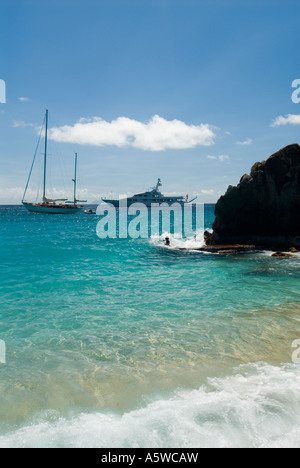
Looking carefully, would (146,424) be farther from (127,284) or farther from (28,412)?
(127,284)

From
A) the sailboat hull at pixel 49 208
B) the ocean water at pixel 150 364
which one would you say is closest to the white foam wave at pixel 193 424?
the ocean water at pixel 150 364

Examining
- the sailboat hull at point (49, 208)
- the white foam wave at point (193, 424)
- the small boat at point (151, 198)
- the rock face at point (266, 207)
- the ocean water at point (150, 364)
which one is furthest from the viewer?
the small boat at point (151, 198)

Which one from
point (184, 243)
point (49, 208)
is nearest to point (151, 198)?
point (49, 208)

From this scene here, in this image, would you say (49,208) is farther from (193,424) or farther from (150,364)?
(193,424)

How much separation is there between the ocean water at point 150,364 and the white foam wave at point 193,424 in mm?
20

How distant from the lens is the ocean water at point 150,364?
16.6ft

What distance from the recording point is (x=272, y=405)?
219 inches

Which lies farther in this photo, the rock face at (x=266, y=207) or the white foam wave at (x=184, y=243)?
the white foam wave at (x=184, y=243)

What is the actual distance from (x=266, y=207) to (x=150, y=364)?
25169 millimetres

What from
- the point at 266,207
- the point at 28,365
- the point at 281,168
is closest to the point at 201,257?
the point at 266,207

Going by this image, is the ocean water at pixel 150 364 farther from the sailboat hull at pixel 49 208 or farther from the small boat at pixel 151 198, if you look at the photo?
the small boat at pixel 151 198

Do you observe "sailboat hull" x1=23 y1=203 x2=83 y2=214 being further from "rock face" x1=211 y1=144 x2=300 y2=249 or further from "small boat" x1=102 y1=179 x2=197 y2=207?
"rock face" x1=211 y1=144 x2=300 y2=249

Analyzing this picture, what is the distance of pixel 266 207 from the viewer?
28562 millimetres

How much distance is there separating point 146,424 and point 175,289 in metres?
9.72
